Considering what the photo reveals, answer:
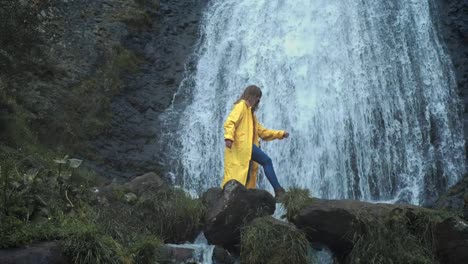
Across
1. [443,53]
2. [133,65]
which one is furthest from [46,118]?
[443,53]

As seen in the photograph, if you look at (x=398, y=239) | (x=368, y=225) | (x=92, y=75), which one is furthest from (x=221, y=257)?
(x=92, y=75)

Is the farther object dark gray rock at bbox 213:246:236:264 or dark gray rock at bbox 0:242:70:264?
dark gray rock at bbox 213:246:236:264

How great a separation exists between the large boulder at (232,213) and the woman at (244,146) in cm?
43

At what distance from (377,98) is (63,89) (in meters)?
7.30

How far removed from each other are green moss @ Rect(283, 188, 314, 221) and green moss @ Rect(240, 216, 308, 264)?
0.47 metres

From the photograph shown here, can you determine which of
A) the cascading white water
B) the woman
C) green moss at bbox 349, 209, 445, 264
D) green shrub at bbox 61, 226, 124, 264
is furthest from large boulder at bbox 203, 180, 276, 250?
the cascading white water

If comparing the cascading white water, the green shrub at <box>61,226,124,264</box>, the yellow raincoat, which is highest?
the cascading white water

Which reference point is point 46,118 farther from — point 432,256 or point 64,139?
point 432,256

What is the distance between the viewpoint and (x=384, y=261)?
6.89m

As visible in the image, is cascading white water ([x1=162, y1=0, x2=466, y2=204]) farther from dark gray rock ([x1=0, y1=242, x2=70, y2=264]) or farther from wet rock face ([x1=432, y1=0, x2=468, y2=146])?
dark gray rock ([x1=0, y1=242, x2=70, y2=264])

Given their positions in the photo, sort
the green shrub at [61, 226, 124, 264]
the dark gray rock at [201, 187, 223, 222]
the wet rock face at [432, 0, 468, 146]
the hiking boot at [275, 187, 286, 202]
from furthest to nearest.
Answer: the wet rock face at [432, 0, 468, 146], the dark gray rock at [201, 187, 223, 222], the hiking boot at [275, 187, 286, 202], the green shrub at [61, 226, 124, 264]

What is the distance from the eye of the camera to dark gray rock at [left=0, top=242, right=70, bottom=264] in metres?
5.37

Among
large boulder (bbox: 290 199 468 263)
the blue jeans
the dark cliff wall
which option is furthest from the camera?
the dark cliff wall

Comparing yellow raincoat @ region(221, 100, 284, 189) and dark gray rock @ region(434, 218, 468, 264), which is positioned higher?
yellow raincoat @ region(221, 100, 284, 189)
